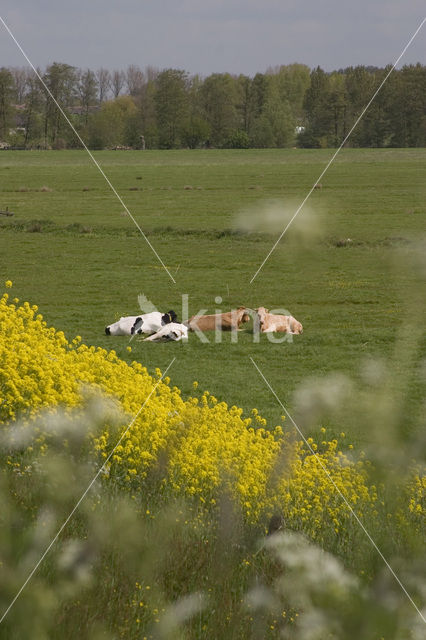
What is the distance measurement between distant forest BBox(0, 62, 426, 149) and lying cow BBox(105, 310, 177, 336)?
2.74 m

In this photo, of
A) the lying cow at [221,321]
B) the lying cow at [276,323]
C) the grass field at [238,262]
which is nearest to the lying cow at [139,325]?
the grass field at [238,262]

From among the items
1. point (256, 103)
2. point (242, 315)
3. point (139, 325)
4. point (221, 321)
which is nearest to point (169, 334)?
point (139, 325)

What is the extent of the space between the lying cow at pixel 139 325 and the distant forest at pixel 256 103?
8.98ft

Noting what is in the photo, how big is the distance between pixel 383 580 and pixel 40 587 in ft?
3.92

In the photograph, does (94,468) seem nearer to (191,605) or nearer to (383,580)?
(191,605)

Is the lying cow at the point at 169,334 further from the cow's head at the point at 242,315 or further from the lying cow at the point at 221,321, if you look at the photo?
the cow's head at the point at 242,315

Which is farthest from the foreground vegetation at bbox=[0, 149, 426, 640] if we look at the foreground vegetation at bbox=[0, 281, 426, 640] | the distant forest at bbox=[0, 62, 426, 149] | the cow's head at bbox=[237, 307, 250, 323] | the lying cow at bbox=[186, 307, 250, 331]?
the distant forest at bbox=[0, 62, 426, 149]

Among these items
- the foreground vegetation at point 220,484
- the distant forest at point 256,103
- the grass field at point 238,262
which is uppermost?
the distant forest at point 256,103

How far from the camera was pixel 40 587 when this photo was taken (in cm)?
285

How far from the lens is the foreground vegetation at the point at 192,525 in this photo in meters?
2.73

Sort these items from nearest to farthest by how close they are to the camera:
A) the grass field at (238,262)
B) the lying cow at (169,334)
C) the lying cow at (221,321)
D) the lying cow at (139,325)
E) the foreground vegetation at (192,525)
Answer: the foreground vegetation at (192,525)
the grass field at (238,262)
the lying cow at (169,334)
the lying cow at (139,325)
the lying cow at (221,321)

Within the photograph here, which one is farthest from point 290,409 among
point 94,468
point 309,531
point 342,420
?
point 309,531

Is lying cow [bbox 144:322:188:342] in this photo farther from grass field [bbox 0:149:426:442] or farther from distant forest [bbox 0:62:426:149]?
distant forest [bbox 0:62:426:149]

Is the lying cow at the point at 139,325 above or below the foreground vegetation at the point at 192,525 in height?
below
